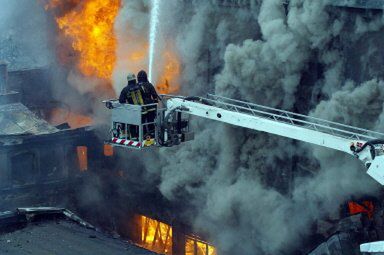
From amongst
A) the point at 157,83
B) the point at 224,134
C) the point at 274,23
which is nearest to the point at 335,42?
the point at 274,23

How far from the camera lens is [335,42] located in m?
14.5

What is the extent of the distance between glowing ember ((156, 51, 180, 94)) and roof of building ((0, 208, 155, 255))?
4949 millimetres

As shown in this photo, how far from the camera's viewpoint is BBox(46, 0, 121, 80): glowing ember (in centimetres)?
2098

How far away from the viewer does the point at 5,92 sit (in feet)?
74.2

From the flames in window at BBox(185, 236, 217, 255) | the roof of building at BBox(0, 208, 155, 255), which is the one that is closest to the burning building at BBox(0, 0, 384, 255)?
the flames in window at BBox(185, 236, 217, 255)

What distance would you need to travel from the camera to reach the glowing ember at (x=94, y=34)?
21.0 m

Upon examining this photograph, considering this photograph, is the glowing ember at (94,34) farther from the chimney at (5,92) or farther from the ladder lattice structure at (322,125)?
the ladder lattice structure at (322,125)

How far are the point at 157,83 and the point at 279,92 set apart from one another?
4.40 m

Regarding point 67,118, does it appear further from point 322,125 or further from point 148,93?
point 322,125

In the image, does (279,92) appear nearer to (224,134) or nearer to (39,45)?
(224,134)

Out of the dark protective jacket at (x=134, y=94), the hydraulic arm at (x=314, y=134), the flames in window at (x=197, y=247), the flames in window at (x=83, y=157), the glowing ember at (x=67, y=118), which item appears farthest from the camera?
the glowing ember at (x=67, y=118)

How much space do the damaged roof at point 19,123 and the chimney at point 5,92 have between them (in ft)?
1.34

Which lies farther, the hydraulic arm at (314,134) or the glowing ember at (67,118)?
the glowing ember at (67,118)

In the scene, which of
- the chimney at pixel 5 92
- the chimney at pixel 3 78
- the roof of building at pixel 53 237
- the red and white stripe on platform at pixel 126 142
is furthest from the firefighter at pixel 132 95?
the chimney at pixel 3 78
